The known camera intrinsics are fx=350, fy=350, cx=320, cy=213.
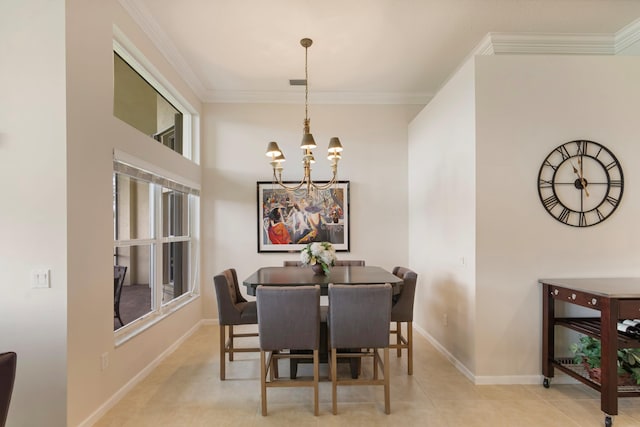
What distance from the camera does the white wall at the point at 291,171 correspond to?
5.01 metres

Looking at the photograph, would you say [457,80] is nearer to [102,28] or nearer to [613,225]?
[613,225]

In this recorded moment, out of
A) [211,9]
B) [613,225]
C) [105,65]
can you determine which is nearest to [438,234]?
[613,225]

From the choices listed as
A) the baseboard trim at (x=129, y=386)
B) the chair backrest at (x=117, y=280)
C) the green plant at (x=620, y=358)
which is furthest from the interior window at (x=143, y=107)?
the green plant at (x=620, y=358)

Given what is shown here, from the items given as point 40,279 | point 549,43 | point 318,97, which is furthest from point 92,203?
point 549,43

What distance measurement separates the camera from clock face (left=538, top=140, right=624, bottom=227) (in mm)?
2984

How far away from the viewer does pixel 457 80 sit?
340 centimetres

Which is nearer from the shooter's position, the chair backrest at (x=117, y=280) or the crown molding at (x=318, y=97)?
the chair backrest at (x=117, y=280)

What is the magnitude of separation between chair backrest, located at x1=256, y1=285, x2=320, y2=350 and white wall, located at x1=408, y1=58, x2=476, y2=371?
151 centimetres

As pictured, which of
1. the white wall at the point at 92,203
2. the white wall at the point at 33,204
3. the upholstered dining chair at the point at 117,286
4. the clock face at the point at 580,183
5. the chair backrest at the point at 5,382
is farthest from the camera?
the clock face at the point at 580,183

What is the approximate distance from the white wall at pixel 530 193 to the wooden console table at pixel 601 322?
0.31ft

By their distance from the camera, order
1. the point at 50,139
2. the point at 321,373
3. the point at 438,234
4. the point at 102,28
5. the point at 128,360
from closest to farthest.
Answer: the point at 50,139 < the point at 102,28 < the point at 128,360 < the point at 321,373 < the point at 438,234

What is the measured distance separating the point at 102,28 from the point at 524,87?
3.45 metres

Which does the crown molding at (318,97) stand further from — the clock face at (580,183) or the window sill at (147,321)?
the window sill at (147,321)

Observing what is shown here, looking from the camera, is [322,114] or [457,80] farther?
[322,114]
